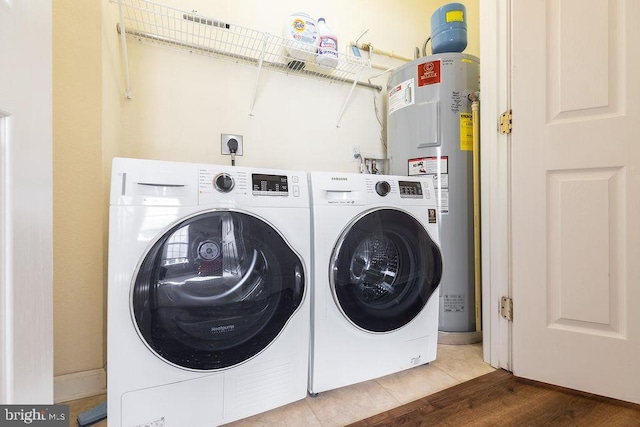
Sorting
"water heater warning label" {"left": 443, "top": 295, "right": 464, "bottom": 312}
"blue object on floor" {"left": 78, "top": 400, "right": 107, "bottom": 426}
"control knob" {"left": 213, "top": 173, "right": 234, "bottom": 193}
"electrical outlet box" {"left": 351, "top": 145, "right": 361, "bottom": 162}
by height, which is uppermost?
"electrical outlet box" {"left": 351, "top": 145, "right": 361, "bottom": 162}

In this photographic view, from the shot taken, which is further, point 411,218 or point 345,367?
point 411,218

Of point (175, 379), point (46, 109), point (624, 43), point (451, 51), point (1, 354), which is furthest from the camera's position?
point (451, 51)

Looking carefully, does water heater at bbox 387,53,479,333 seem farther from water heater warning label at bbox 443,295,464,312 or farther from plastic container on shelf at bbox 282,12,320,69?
plastic container on shelf at bbox 282,12,320,69

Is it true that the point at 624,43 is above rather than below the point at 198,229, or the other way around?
above

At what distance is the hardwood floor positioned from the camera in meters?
0.90

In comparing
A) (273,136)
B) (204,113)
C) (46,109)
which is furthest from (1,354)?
(273,136)

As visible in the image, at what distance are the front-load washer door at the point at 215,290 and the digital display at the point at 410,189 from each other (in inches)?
21.6

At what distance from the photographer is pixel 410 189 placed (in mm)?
1181

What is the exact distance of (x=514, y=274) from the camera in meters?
1.18

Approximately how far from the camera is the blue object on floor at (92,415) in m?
0.87

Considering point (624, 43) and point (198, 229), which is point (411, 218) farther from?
point (624, 43)

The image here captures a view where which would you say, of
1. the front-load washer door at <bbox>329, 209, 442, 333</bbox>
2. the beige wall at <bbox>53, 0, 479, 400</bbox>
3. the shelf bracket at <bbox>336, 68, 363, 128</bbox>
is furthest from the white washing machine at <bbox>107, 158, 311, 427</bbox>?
the shelf bracket at <bbox>336, 68, 363, 128</bbox>

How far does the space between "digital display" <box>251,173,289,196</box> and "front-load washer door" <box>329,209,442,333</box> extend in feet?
0.91

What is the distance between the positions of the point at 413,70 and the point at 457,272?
3.80 ft
